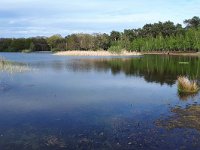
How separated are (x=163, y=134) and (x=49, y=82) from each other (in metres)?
15.4

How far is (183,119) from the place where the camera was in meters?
13.1

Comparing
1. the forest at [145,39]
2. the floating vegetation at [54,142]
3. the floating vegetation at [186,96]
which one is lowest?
the floating vegetation at [54,142]

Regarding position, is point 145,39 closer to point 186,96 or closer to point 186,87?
point 186,87

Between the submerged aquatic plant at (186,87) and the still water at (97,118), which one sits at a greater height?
the submerged aquatic plant at (186,87)

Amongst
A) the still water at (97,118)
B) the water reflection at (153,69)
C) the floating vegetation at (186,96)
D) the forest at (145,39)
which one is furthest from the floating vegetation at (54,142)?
the forest at (145,39)

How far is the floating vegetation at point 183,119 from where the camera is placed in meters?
12.2

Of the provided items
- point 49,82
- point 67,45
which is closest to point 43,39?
point 67,45

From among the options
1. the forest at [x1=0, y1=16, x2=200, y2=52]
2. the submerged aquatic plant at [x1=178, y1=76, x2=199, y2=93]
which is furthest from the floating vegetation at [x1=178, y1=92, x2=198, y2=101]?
the forest at [x1=0, y1=16, x2=200, y2=52]

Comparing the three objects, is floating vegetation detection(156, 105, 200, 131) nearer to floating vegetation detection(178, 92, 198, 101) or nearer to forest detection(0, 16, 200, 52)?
floating vegetation detection(178, 92, 198, 101)

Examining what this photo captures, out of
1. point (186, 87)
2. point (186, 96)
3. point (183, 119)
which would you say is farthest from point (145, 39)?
point (183, 119)

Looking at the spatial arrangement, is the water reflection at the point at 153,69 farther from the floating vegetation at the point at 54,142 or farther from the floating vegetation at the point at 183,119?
the floating vegetation at the point at 54,142

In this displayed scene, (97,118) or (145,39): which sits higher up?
(145,39)

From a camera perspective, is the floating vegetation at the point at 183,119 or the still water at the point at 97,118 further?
the floating vegetation at the point at 183,119

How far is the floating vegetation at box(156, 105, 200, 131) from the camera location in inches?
482
